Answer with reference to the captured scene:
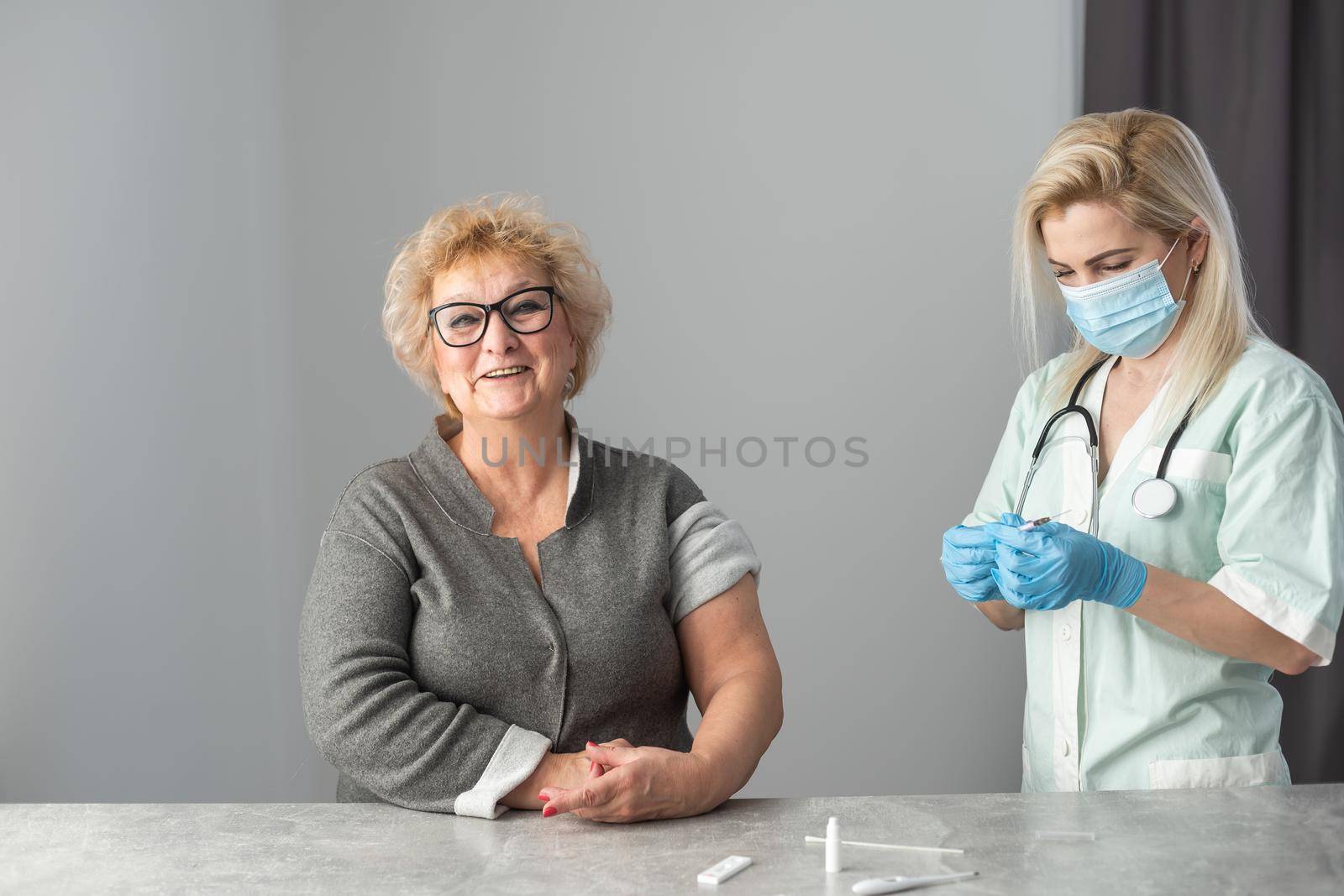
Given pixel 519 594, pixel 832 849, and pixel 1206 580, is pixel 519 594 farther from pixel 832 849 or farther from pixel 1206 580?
pixel 1206 580

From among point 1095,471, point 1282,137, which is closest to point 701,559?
point 1095,471

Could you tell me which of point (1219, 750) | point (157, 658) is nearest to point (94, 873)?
point (157, 658)

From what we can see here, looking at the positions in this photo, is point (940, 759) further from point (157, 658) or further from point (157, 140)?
point (157, 140)

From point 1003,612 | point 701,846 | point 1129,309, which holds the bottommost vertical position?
point 701,846

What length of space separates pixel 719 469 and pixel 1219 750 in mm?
1578

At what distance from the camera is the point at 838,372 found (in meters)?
3.01

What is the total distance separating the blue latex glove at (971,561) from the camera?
170cm

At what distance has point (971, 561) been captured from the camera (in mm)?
1719

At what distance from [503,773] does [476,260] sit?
0.74 m

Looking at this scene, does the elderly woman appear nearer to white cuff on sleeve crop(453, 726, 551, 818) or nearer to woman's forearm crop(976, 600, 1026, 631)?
white cuff on sleeve crop(453, 726, 551, 818)

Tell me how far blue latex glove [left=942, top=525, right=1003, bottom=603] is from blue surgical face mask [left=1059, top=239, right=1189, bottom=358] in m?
0.36

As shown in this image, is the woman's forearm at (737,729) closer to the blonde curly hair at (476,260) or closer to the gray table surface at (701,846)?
the gray table surface at (701,846)

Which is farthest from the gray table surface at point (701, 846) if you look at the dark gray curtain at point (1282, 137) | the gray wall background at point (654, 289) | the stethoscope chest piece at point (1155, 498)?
the dark gray curtain at point (1282, 137)

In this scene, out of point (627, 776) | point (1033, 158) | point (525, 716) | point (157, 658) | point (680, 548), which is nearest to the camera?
point (627, 776)
